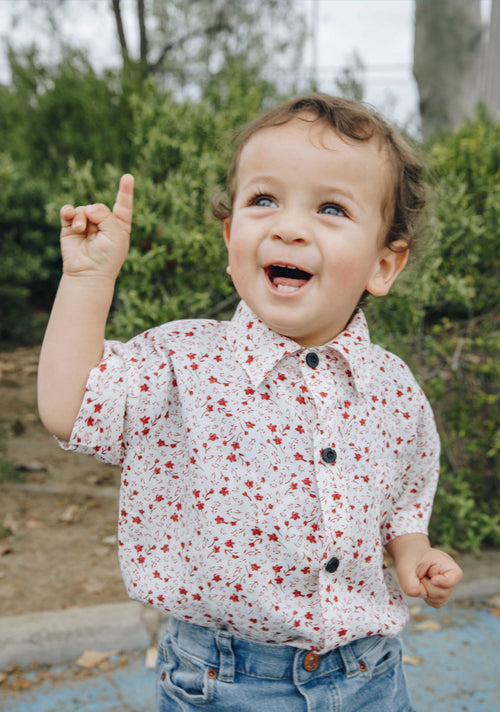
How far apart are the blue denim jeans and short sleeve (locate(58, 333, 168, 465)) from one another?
450 millimetres

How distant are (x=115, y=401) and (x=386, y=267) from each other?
72cm

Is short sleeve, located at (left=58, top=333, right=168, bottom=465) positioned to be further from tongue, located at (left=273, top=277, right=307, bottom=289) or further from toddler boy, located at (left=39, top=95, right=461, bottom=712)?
tongue, located at (left=273, top=277, right=307, bottom=289)

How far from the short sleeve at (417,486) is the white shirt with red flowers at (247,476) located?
0.14 meters

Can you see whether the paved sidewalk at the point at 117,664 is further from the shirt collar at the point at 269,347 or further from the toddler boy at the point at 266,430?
the shirt collar at the point at 269,347

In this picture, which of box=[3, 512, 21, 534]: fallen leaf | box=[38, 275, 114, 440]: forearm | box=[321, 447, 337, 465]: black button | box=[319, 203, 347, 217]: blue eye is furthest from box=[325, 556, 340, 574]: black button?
box=[3, 512, 21, 534]: fallen leaf

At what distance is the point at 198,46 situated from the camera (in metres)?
11.7

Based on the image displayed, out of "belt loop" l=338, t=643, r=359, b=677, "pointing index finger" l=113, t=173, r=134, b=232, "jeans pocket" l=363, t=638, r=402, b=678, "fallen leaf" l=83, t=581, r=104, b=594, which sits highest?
"pointing index finger" l=113, t=173, r=134, b=232

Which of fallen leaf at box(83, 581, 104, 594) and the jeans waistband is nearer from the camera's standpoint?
the jeans waistband

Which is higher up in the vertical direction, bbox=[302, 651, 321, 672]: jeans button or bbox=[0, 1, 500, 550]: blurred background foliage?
bbox=[0, 1, 500, 550]: blurred background foliage

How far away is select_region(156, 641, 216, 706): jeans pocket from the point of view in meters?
1.41

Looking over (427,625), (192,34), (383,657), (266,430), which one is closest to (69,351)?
(266,430)

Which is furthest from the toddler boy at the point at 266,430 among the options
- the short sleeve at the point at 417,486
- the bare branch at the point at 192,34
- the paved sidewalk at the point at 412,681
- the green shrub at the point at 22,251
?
the bare branch at the point at 192,34

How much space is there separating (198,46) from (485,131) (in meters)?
9.28

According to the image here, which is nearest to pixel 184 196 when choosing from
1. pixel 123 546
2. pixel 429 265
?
pixel 429 265
